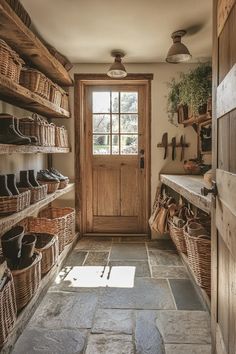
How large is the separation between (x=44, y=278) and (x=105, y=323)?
0.65m

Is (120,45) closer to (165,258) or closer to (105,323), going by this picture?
(165,258)

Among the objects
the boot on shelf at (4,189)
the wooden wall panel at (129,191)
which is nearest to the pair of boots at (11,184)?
the boot on shelf at (4,189)

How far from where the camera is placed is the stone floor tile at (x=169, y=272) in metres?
2.77

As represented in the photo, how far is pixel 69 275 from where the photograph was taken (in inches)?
110

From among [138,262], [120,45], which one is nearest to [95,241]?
[138,262]

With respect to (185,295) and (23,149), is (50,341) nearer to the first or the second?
(185,295)

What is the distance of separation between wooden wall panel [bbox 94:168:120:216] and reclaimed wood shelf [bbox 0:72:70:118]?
90cm

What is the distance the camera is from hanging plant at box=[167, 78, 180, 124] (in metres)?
3.57

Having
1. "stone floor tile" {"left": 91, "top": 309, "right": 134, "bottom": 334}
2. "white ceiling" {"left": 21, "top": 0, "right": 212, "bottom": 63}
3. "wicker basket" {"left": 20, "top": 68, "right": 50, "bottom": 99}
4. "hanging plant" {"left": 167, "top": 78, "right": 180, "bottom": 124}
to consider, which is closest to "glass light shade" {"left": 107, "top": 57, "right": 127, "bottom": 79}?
"white ceiling" {"left": 21, "top": 0, "right": 212, "bottom": 63}

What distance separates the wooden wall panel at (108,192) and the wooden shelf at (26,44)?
1279mm

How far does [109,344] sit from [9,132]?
1.43m

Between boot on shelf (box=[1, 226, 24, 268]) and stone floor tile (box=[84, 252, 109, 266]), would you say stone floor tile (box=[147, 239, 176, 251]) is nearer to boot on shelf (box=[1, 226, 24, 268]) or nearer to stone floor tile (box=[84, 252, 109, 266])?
stone floor tile (box=[84, 252, 109, 266])

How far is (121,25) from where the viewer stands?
2.72 metres

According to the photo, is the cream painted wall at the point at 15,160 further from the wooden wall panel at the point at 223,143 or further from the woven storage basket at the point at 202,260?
the wooden wall panel at the point at 223,143
